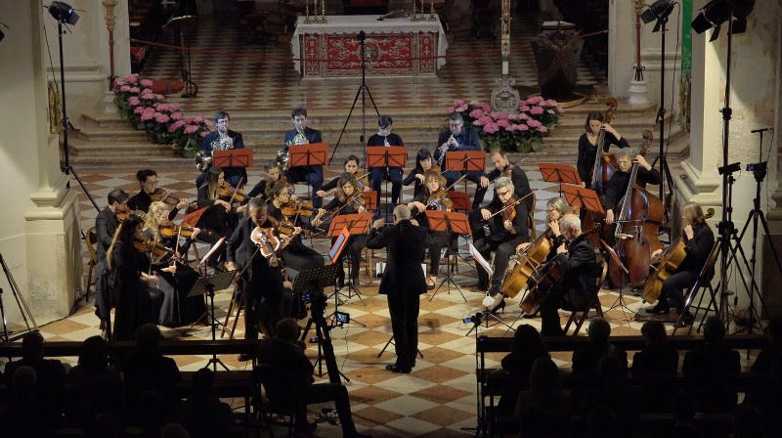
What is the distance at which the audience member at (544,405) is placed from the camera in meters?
7.93

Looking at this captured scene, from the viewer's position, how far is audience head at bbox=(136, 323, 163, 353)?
922 cm

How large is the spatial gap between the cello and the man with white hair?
162cm

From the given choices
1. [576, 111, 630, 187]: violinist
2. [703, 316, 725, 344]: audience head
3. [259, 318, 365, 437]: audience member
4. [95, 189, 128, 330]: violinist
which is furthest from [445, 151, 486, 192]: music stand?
[703, 316, 725, 344]: audience head

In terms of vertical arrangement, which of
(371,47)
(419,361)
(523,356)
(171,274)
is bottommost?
(419,361)

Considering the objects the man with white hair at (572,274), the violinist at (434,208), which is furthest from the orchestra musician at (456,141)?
the man with white hair at (572,274)

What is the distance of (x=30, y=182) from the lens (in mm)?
13219

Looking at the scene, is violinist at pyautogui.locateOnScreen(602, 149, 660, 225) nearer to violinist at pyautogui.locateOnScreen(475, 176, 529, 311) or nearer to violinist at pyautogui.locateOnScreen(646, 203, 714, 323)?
violinist at pyautogui.locateOnScreen(475, 176, 529, 311)

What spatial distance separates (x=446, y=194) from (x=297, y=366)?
4720 mm

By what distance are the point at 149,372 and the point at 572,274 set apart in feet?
13.8

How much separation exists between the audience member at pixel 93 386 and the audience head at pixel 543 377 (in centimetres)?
239

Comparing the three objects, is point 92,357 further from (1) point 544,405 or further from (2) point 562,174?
(2) point 562,174

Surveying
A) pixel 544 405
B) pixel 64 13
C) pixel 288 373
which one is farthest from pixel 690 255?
pixel 64 13

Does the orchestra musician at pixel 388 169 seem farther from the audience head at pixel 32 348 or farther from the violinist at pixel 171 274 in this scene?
the audience head at pixel 32 348

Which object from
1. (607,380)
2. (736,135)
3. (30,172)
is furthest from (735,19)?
(30,172)
